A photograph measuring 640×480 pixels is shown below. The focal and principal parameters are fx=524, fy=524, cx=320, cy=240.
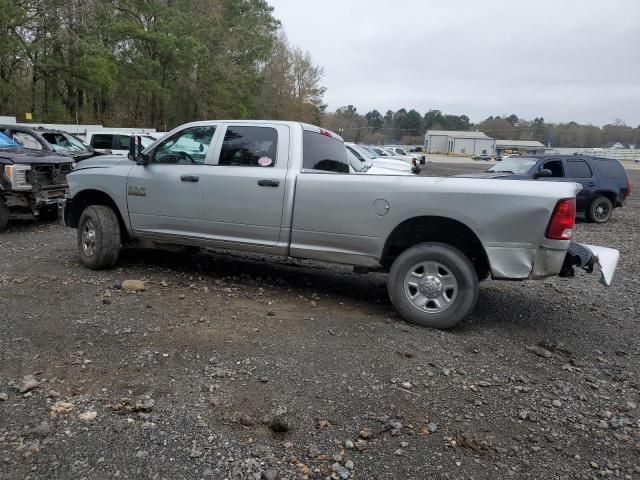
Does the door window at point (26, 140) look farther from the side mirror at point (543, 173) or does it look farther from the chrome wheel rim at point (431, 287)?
the side mirror at point (543, 173)

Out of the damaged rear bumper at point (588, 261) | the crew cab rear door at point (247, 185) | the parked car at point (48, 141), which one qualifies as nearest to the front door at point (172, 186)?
the crew cab rear door at point (247, 185)

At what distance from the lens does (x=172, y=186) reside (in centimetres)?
594

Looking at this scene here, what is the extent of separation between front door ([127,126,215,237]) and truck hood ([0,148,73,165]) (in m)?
3.60

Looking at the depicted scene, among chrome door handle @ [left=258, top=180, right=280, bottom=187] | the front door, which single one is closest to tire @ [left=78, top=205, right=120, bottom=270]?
the front door

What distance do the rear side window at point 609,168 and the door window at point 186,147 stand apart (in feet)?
39.2

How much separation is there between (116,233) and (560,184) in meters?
4.85

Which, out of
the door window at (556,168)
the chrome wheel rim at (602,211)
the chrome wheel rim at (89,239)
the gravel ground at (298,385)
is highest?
the door window at (556,168)

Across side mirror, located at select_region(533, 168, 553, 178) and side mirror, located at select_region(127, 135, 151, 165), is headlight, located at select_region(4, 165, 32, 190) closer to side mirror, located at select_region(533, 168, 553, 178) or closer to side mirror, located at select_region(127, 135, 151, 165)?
side mirror, located at select_region(127, 135, 151, 165)

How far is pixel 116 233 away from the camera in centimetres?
627

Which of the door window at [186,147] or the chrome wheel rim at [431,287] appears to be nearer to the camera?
the chrome wheel rim at [431,287]

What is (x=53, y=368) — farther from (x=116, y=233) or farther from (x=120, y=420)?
(x=116, y=233)

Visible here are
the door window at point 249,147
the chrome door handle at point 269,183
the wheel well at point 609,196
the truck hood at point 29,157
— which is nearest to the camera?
the chrome door handle at point 269,183

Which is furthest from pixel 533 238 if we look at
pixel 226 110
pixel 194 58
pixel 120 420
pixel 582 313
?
pixel 226 110

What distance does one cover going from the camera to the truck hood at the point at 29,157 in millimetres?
8586
